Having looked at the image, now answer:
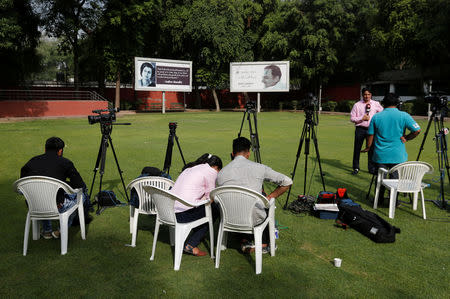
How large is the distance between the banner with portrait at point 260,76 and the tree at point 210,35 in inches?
91.9

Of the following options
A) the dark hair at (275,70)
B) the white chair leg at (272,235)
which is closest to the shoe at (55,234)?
the white chair leg at (272,235)

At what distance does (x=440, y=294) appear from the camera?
10.1ft

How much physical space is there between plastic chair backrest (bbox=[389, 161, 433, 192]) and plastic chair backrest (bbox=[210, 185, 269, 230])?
2390 millimetres

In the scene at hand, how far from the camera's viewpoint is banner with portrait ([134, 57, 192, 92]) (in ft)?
93.5

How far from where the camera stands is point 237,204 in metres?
3.42

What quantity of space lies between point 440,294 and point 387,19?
2853 centimetres

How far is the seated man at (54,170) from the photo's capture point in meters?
4.04

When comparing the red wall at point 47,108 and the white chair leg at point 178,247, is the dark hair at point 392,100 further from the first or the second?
the red wall at point 47,108

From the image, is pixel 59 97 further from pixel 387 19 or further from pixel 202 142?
pixel 387 19

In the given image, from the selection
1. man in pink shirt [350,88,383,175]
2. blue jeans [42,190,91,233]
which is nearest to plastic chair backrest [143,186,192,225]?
blue jeans [42,190,91,233]

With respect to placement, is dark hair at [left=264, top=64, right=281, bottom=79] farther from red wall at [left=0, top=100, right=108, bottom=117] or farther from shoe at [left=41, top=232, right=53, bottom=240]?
shoe at [left=41, top=232, right=53, bottom=240]

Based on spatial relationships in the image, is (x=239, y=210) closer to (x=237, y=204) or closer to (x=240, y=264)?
(x=237, y=204)

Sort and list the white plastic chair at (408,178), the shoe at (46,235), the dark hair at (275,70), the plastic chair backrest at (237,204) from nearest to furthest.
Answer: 1. the plastic chair backrest at (237,204)
2. the shoe at (46,235)
3. the white plastic chair at (408,178)
4. the dark hair at (275,70)

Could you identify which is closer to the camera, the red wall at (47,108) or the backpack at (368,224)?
the backpack at (368,224)
